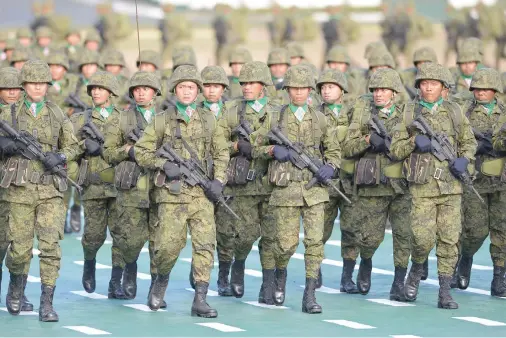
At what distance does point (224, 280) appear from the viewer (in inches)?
650

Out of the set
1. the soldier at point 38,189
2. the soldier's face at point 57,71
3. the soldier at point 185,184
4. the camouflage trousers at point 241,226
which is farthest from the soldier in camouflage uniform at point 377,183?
the soldier's face at point 57,71

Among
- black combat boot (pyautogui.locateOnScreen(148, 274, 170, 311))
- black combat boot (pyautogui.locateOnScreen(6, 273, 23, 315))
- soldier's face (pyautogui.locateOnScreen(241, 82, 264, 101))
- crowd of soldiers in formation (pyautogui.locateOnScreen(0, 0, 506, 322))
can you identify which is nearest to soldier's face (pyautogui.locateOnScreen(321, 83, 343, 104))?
crowd of soldiers in formation (pyautogui.locateOnScreen(0, 0, 506, 322))

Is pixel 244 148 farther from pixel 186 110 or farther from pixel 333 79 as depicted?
pixel 186 110

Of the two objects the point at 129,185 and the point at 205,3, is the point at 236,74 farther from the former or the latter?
the point at 205,3

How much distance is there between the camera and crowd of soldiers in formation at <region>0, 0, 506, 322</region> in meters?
14.8

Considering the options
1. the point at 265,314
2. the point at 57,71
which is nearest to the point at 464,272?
the point at 265,314

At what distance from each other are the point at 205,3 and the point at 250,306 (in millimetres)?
37837

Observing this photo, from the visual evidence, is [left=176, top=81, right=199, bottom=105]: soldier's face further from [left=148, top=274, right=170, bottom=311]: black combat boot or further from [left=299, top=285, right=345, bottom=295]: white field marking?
[left=299, top=285, right=345, bottom=295]: white field marking

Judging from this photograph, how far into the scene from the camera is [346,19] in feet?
148

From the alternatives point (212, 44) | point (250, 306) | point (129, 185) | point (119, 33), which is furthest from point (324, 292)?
point (212, 44)

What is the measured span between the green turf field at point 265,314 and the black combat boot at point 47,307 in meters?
0.08

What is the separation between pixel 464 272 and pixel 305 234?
2.39 metres

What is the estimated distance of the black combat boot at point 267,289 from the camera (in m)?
15.7

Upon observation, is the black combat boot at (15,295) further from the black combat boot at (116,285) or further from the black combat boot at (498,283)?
the black combat boot at (498,283)
